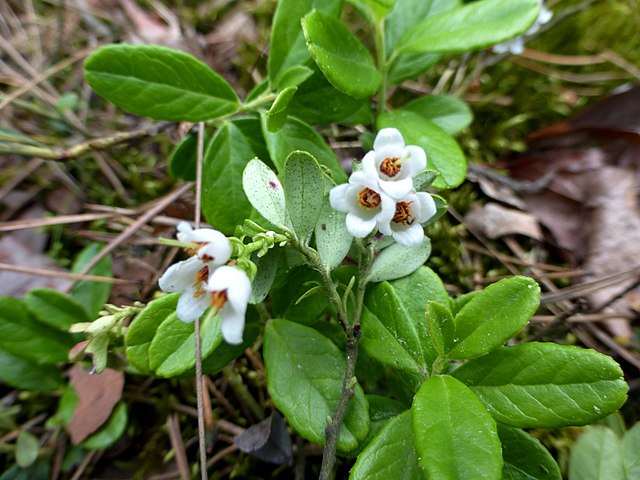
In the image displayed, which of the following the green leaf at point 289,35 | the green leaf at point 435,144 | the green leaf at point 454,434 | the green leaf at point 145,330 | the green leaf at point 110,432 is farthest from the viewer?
the green leaf at point 110,432

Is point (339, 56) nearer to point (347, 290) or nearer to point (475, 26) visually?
point (475, 26)

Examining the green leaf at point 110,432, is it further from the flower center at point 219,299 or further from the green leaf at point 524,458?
the green leaf at point 524,458

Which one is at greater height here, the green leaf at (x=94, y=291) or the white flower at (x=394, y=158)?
the white flower at (x=394, y=158)

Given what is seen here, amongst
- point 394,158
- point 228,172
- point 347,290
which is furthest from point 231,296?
point 228,172

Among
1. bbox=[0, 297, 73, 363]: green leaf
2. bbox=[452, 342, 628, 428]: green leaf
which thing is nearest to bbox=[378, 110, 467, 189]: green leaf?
bbox=[452, 342, 628, 428]: green leaf

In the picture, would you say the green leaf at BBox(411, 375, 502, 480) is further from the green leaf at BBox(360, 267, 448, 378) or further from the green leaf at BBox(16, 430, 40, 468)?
the green leaf at BBox(16, 430, 40, 468)

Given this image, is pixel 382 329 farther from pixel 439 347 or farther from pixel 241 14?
pixel 241 14

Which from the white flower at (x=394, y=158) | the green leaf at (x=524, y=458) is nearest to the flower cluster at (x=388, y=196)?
the white flower at (x=394, y=158)
